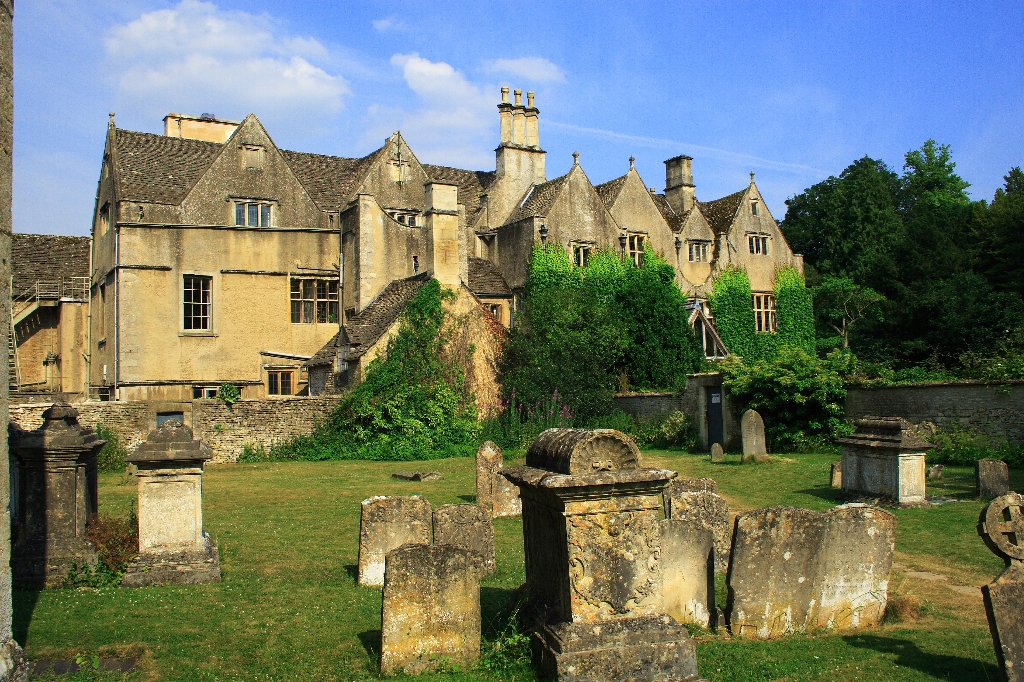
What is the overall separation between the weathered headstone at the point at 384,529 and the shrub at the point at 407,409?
16674 millimetres

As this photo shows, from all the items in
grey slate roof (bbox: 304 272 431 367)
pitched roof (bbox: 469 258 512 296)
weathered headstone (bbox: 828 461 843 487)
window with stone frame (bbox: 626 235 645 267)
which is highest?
window with stone frame (bbox: 626 235 645 267)

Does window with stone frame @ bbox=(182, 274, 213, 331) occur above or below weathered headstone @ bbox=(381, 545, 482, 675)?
above

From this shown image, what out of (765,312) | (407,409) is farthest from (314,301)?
(765,312)

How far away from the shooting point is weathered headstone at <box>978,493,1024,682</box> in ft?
22.0

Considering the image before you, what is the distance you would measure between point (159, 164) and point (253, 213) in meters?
4.13

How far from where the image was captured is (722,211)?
4347 cm

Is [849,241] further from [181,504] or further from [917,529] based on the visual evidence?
[181,504]

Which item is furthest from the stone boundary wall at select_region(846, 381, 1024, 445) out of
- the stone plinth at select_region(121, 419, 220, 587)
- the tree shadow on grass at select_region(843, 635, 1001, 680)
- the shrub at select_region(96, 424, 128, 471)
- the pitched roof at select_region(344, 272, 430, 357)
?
the shrub at select_region(96, 424, 128, 471)

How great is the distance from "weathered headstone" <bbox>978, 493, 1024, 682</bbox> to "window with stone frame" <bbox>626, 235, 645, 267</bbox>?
102 feet

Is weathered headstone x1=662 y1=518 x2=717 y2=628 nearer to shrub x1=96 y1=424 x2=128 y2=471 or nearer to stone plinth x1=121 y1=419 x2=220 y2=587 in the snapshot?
stone plinth x1=121 y1=419 x2=220 y2=587

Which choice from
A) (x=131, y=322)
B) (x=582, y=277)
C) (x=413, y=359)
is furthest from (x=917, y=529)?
(x=131, y=322)

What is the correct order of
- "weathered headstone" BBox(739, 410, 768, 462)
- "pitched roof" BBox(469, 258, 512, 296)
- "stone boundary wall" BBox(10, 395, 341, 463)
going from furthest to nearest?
"pitched roof" BBox(469, 258, 512, 296)
"stone boundary wall" BBox(10, 395, 341, 463)
"weathered headstone" BBox(739, 410, 768, 462)

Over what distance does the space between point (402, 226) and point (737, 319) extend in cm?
1711

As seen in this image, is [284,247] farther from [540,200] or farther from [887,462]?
[887,462]
